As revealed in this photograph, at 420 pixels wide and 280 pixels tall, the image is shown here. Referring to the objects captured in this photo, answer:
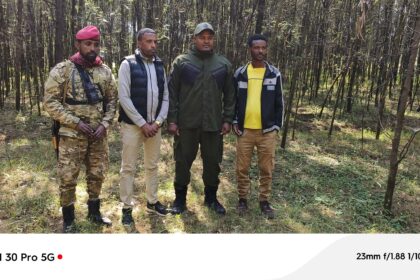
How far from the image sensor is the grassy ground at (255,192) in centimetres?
420

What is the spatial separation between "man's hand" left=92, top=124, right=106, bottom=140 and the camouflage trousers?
0.23ft

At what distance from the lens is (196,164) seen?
629 centimetres

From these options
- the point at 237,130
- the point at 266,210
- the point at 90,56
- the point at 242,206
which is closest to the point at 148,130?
the point at 90,56

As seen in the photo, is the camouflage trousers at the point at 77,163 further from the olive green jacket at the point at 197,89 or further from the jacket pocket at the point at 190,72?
the jacket pocket at the point at 190,72

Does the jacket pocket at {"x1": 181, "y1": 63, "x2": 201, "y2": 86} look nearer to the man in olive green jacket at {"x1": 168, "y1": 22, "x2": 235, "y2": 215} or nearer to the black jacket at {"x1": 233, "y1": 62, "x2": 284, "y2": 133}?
the man in olive green jacket at {"x1": 168, "y1": 22, "x2": 235, "y2": 215}

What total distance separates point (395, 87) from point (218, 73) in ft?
43.1

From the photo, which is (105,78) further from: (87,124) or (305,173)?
(305,173)

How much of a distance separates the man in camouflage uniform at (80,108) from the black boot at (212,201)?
1.27 meters

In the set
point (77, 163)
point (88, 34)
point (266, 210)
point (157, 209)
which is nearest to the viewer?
point (88, 34)

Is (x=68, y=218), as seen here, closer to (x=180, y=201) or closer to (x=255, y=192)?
(x=180, y=201)

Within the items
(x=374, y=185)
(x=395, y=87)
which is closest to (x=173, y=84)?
(x=374, y=185)

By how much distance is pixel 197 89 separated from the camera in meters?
4.00

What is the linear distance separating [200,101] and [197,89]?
0.41ft

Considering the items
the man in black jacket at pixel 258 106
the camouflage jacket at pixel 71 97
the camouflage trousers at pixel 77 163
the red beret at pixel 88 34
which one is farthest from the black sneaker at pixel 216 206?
the red beret at pixel 88 34
